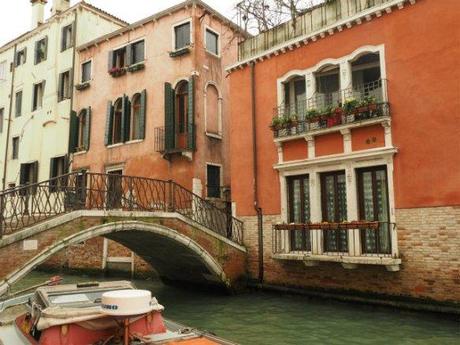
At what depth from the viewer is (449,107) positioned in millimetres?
7988

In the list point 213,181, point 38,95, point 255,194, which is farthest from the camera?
point 38,95

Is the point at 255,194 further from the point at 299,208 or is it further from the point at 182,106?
the point at 182,106

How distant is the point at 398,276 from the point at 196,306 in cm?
465

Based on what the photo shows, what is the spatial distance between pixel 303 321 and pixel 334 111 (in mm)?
4414

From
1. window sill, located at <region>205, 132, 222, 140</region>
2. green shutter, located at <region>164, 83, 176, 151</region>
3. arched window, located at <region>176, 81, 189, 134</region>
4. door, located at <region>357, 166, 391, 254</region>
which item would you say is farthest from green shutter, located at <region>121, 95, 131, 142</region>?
door, located at <region>357, 166, 391, 254</region>

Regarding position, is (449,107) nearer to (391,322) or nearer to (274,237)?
(391,322)

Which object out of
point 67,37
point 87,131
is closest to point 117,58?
point 87,131

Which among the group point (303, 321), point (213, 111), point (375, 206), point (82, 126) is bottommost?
point (303, 321)

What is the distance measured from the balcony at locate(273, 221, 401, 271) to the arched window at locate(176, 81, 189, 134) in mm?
4979

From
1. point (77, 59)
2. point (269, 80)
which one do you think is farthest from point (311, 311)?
point (77, 59)

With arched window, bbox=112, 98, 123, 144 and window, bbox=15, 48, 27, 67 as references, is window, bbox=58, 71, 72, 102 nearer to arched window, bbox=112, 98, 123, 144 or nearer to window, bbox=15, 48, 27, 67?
arched window, bbox=112, 98, 123, 144

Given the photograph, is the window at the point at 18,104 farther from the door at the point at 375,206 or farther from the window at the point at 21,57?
the door at the point at 375,206

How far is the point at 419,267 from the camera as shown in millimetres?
8148

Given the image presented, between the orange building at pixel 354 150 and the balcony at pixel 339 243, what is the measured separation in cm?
3
